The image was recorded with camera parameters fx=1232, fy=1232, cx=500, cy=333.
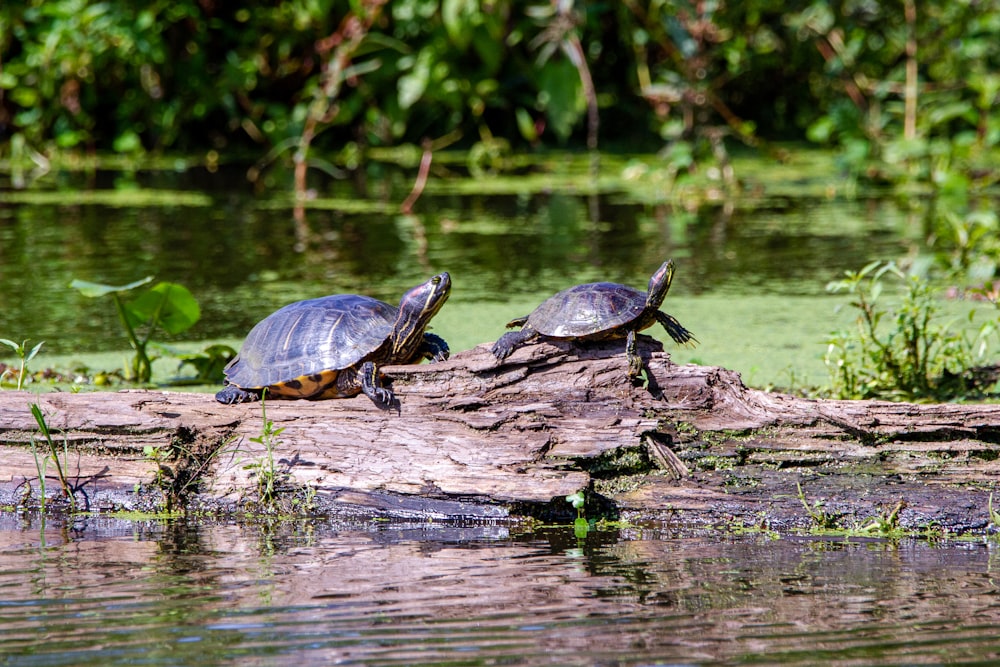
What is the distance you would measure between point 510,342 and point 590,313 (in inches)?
9.7

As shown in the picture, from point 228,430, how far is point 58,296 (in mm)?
3235

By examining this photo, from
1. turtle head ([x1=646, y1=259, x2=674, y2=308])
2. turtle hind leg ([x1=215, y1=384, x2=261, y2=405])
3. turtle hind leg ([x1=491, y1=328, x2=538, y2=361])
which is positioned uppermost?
turtle head ([x1=646, y1=259, x2=674, y2=308])

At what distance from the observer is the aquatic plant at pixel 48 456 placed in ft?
11.5

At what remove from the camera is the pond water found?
565cm

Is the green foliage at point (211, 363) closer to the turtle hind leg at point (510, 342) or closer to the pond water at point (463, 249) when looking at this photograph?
the pond water at point (463, 249)

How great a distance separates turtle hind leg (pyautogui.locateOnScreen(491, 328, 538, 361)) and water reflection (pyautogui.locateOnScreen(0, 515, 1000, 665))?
0.53 meters

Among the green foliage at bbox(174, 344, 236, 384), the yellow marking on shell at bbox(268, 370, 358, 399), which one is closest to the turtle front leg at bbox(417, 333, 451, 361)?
the yellow marking on shell at bbox(268, 370, 358, 399)

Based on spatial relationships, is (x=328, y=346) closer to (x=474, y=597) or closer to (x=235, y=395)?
(x=235, y=395)

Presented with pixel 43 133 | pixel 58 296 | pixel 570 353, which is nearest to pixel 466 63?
pixel 43 133

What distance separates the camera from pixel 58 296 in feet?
21.1

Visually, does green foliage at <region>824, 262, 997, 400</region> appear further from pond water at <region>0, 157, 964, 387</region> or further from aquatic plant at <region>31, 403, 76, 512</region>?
aquatic plant at <region>31, 403, 76, 512</region>

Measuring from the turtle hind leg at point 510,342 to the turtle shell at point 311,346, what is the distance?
0.44m

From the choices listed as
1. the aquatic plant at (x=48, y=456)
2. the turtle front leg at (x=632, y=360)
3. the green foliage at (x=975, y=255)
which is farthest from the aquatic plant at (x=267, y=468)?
the green foliage at (x=975, y=255)

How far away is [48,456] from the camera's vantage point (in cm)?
362
